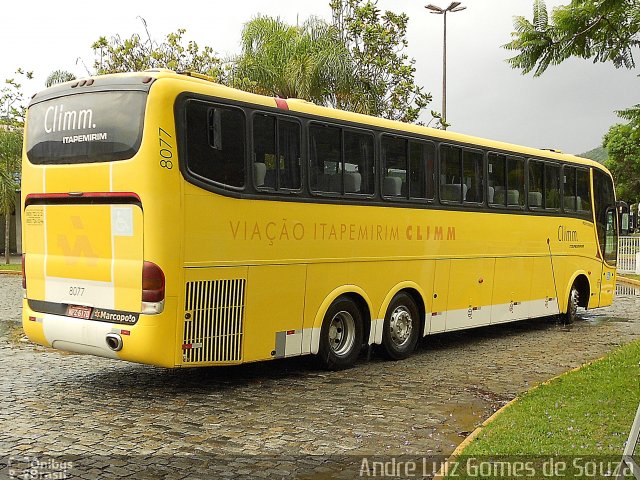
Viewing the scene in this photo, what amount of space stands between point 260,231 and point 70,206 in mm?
2139

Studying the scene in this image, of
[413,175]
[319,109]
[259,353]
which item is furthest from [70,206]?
[413,175]

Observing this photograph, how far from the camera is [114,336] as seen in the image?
8562 millimetres

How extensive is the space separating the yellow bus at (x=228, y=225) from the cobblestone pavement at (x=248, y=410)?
0.54m

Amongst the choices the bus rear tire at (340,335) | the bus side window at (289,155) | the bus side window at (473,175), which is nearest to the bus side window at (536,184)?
the bus side window at (473,175)

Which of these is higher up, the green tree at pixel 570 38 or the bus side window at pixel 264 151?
the green tree at pixel 570 38

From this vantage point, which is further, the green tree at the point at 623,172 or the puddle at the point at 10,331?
the green tree at the point at 623,172

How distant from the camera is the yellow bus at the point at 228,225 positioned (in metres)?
8.53

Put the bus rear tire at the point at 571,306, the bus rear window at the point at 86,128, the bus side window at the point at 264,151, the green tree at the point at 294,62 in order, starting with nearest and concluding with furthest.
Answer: the bus rear window at the point at 86,128 < the bus side window at the point at 264,151 < the bus rear tire at the point at 571,306 < the green tree at the point at 294,62

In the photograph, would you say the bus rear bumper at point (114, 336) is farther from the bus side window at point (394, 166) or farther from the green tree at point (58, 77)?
the green tree at point (58, 77)

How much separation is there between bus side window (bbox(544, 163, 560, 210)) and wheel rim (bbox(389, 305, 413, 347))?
4.60 m

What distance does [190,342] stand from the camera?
28.4 ft

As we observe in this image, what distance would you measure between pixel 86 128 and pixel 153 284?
6.50 feet

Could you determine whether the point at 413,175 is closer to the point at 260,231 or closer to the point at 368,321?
the point at 368,321

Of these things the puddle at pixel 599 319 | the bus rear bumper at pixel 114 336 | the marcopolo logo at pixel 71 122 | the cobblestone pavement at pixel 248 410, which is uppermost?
the marcopolo logo at pixel 71 122
